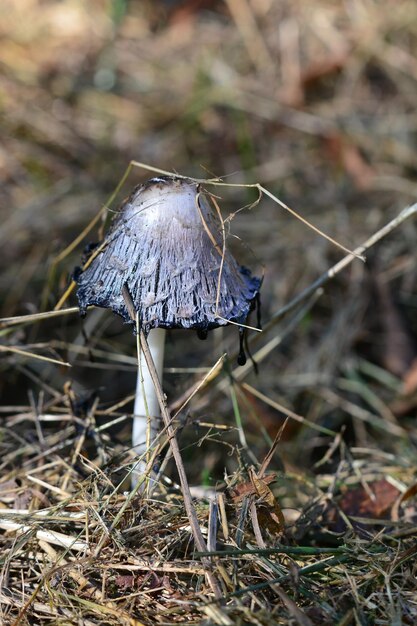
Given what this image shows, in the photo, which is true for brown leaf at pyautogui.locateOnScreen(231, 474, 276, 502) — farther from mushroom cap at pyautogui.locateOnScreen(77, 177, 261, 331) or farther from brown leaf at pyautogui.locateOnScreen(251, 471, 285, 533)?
mushroom cap at pyautogui.locateOnScreen(77, 177, 261, 331)

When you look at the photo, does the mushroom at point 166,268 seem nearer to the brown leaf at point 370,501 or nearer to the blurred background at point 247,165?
the blurred background at point 247,165

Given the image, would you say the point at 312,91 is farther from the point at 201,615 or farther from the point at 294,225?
the point at 201,615

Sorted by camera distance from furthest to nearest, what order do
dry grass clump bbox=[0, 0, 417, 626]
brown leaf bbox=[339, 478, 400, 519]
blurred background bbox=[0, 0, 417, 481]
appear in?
blurred background bbox=[0, 0, 417, 481], brown leaf bbox=[339, 478, 400, 519], dry grass clump bbox=[0, 0, 417, 626]

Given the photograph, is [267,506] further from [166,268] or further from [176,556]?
[166,268]

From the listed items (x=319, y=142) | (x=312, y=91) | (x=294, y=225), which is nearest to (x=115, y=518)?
(x=294, y=225)

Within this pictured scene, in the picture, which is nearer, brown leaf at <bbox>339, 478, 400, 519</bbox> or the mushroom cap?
the mushroom cap

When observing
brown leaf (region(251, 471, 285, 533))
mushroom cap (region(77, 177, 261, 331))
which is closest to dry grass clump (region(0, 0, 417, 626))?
brown leaf (region(251, 471, 285, 533))
